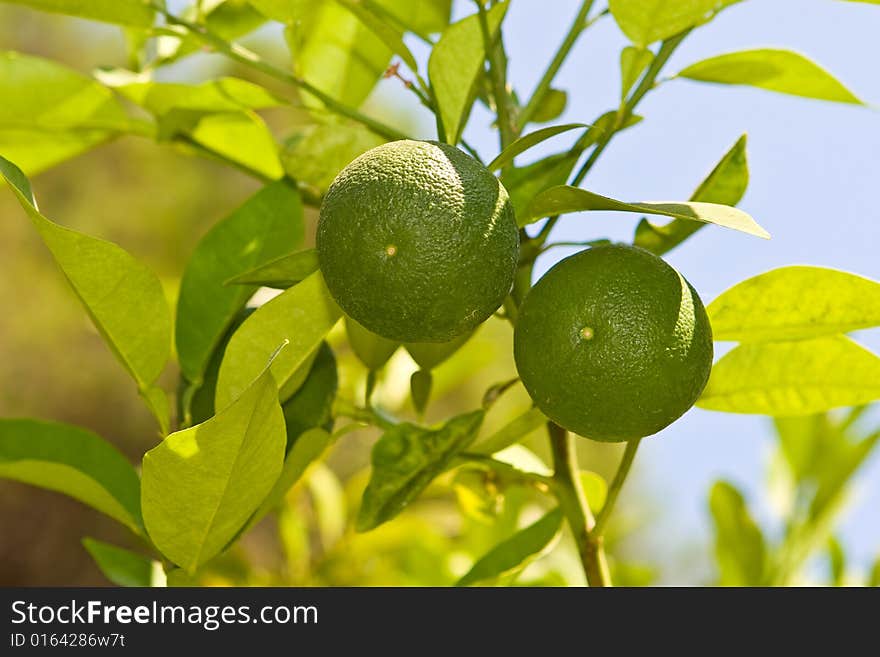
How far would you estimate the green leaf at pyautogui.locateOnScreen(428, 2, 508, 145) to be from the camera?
0.61 meters

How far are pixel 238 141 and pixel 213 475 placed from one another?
40 cm

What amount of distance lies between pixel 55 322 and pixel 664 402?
19.6ft

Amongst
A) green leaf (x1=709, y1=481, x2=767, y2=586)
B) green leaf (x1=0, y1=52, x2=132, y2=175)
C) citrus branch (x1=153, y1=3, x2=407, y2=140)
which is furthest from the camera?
green leaf (x1=709, y1=481, x2=767, y2=586)

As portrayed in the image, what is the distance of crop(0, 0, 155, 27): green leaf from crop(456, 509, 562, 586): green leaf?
545mm

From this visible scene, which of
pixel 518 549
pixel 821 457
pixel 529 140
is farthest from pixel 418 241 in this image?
pixel 821 457

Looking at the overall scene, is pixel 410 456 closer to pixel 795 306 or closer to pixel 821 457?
pixel 795 306

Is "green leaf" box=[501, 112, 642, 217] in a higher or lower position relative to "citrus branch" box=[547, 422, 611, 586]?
higher

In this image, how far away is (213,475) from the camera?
54cm

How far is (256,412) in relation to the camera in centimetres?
51

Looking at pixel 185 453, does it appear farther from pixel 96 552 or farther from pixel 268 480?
pixel 96 552

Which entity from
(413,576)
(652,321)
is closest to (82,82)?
(652,321)

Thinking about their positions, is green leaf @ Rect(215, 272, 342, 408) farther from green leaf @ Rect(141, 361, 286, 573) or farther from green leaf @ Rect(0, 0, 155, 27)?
green leaf @ Rect(0, 0, 155, 27)

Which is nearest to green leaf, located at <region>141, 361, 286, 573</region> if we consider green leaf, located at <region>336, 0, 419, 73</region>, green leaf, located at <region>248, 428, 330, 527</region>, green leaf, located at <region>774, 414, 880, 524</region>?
green leaf, located at <region>248, 428, 330, 527</region>

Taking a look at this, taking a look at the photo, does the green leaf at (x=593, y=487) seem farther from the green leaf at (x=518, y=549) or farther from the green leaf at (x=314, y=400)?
the green leaf at (x=314, y=400)
